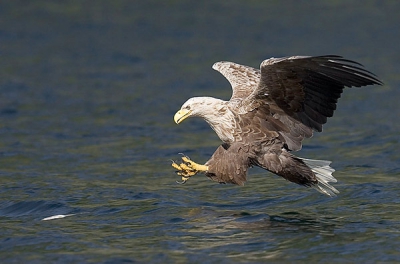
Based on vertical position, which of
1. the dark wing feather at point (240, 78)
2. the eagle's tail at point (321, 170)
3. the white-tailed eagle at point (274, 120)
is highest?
the dark wing feather at point (240, 78)

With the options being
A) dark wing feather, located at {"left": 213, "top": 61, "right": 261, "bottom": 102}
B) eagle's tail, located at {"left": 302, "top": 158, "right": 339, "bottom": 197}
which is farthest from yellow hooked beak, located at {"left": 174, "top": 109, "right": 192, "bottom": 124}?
eagle's tail, located at {"left": 302, "top": 158, "right": 339, "bottom": 197}

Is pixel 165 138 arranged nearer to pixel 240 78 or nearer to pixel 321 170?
pixel 240 78

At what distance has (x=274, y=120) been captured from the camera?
8852 millimetres

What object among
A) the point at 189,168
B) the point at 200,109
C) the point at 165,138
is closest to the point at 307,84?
the point at 200,109

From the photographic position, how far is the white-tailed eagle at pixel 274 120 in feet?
27.7

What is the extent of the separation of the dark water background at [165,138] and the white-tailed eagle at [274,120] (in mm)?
474

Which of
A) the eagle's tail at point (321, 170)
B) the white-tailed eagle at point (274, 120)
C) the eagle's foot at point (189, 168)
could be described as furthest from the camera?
the eagle's tail at point (321, 170)

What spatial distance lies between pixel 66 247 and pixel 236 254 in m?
1.52

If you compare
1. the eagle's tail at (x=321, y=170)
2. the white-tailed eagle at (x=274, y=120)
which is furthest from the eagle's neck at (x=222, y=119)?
the eagle's tail at (x=321, y=170)

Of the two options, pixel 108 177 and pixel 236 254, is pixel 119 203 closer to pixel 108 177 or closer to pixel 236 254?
pixel 108 177

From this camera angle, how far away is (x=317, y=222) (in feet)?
28.1

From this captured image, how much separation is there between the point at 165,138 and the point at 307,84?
510cm

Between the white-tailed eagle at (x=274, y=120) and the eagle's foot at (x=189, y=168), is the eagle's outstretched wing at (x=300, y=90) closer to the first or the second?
the white-tailed eagle at (x=274, y=120)

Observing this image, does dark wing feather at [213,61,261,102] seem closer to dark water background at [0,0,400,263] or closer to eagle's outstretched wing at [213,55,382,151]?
eagle's outstretched wing at [213,55,382,151]
